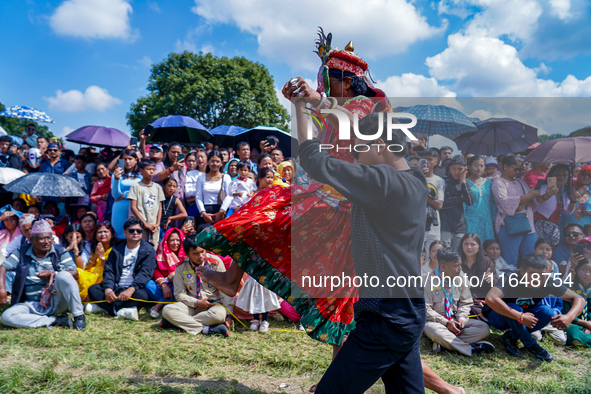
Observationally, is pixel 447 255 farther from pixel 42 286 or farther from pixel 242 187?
pixel 42 286

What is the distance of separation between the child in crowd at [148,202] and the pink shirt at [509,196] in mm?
4376

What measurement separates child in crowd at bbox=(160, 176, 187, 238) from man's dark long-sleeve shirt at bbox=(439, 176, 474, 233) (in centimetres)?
403

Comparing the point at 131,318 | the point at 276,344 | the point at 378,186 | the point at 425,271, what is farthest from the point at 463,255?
the point at 131,318

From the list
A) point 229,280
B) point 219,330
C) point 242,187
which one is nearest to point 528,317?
point 229,280

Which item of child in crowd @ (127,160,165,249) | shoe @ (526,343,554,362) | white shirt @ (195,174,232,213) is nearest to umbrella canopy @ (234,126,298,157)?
white shirt @ (195,174,232,213)

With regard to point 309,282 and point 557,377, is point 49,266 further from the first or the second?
point 557,377

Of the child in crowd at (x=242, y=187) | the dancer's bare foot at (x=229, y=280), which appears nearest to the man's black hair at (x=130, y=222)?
the child in crowd at (x=242, y=187)

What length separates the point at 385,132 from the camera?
6.07 feet

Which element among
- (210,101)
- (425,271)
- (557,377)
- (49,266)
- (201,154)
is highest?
(210,101)

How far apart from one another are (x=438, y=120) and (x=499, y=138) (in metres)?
0.59

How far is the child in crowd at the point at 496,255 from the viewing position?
7.88ft

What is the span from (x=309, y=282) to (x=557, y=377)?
2651 millimetres

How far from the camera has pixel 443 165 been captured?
2.54m

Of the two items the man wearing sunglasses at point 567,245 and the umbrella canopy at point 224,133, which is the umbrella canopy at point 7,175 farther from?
the man wearing sunglasses at point 567,245
